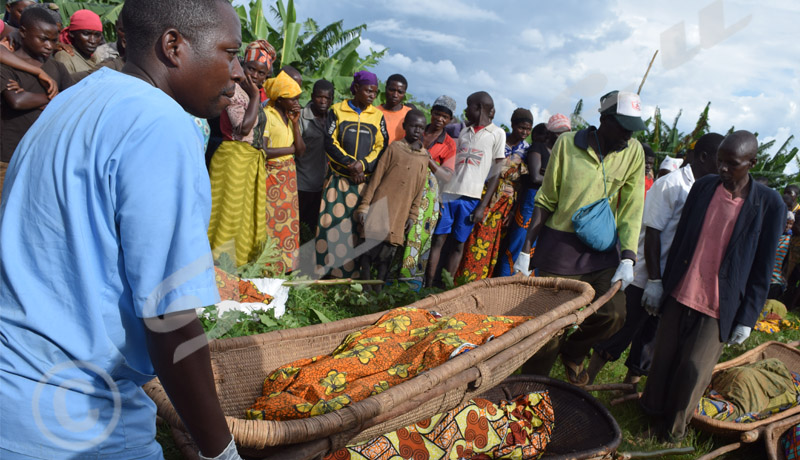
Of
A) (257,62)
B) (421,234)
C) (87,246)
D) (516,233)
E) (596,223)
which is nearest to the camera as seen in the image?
(87,246)

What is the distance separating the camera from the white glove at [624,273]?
3420 mm

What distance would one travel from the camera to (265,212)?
190 inches

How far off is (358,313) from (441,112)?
2.14 meters

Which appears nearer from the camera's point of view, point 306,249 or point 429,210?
point 429,210

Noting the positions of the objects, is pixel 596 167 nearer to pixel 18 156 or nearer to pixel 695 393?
pixel 695 393

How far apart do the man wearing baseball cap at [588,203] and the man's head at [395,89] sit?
2.09m

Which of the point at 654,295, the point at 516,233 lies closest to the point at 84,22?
the point at 516,233

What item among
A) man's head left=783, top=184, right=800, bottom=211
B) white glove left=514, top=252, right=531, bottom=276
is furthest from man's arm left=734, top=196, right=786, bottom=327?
man's head left=783, top=184, right=800, bottom=211

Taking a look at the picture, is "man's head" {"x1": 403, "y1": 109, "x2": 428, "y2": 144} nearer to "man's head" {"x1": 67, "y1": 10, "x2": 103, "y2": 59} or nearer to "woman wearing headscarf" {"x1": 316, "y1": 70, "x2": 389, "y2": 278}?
"woman wearing headscarf" {"x1": 316, "y1": 70, "x2": 389, "y2": 278}

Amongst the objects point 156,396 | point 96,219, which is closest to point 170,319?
point 96,219

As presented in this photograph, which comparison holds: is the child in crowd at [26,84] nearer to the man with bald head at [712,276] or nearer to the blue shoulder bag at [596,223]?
the blue shoulder bag at [596,223]

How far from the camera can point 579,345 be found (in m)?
3.64

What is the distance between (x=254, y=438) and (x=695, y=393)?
2765 mm

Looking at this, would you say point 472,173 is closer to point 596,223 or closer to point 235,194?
point 596,223
